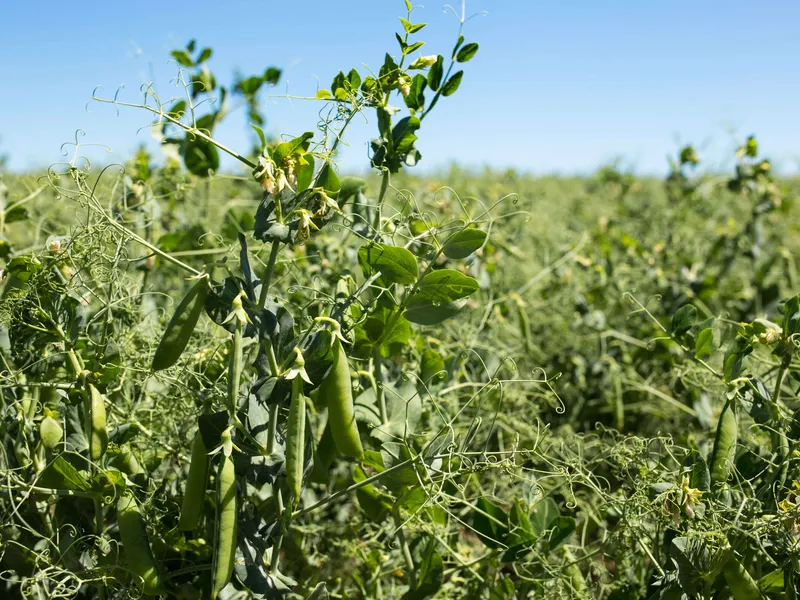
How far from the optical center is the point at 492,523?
1.35 m

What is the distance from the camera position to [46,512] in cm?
129

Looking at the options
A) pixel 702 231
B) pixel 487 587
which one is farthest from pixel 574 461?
pixel 702 231

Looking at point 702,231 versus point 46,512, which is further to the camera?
point 702,231

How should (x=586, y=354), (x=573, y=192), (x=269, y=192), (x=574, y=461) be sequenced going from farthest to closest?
(x=573, y=192)
(x=586, y=354)
(x=574, y=461)
(x=269, y=192)

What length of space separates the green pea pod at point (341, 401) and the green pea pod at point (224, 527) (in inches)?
7.2

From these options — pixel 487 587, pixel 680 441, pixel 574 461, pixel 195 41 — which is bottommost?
pixel 487 587

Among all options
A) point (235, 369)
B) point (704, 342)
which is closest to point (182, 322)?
point (235, 369)

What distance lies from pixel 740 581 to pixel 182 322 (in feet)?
3.23

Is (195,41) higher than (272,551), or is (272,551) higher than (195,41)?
(195,41)

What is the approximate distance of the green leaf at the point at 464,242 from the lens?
120 centimetres

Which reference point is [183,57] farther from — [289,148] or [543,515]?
[543,515]

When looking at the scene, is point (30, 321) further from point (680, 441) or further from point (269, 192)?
point (680, 441)

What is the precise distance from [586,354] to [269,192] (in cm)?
169

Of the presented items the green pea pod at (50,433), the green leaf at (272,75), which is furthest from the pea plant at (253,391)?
the green leaf at (272,75)
